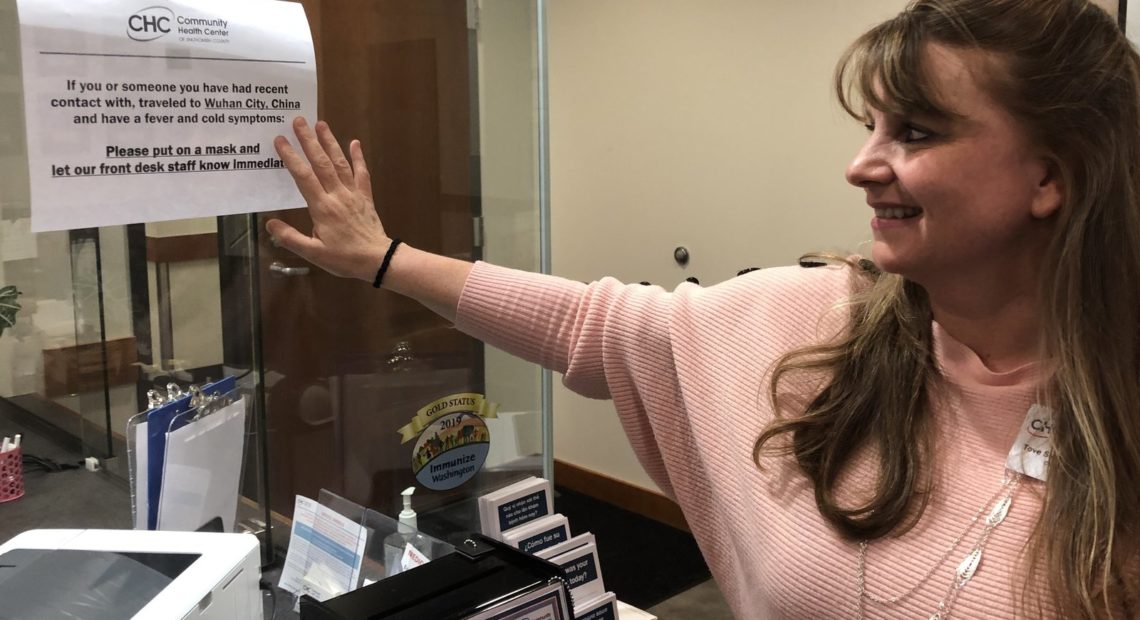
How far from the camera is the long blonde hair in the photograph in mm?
877

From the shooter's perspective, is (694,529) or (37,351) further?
(37,351)

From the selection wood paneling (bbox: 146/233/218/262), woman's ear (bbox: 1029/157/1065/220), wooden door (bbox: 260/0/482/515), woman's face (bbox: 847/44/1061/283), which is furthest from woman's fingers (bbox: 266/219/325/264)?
woman's ear (bbox: 1029/157/1065/220)

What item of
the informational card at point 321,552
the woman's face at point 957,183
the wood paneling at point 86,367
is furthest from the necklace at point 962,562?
the wood paneling at point 86,367

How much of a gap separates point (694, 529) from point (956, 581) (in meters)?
0.36

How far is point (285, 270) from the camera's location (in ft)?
5.58

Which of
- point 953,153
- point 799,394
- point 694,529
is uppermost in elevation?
point 953,153

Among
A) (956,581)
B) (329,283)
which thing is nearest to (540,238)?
(329,283)

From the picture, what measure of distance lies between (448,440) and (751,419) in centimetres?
77

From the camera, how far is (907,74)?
918mm

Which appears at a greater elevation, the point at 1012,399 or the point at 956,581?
the point at 1012,399

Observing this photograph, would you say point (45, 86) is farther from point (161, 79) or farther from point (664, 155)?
point (664, 155)

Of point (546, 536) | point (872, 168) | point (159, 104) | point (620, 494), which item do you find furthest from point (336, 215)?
point (620, 494)

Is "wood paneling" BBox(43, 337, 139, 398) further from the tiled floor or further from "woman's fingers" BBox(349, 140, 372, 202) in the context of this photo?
the tiled floor

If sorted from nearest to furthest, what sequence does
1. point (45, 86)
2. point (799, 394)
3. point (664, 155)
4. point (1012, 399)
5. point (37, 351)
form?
1. point (45, 86)
2. point (1012, 399)
3. point (799, 394)
4. point (37, 351)
5. point (664, 155)
